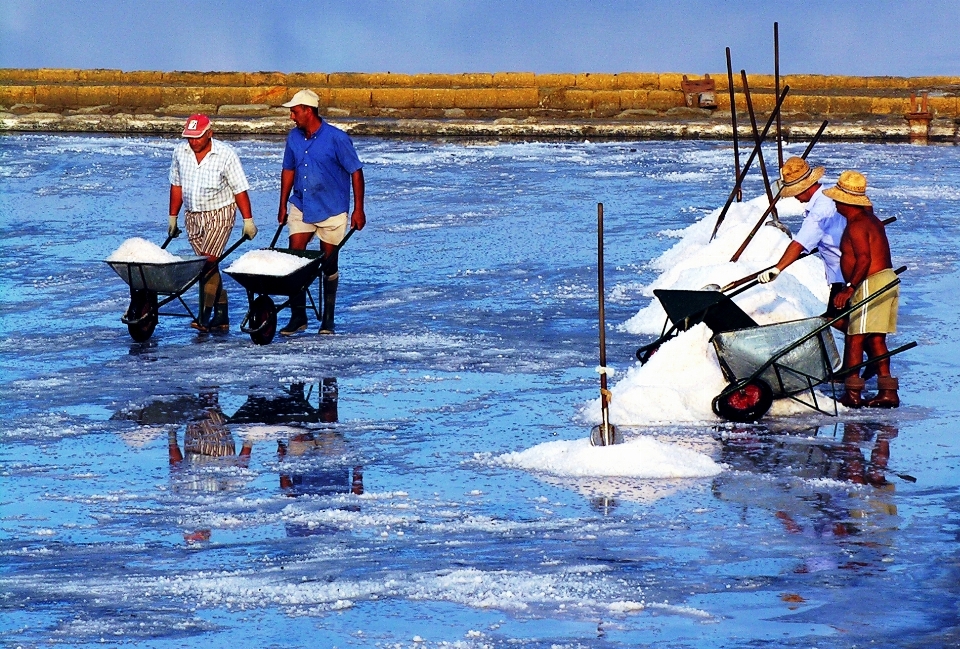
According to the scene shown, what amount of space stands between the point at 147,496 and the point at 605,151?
2251cm

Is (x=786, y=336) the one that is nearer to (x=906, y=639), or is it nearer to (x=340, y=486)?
(x=340, y=486)

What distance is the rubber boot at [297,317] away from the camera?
449 inches

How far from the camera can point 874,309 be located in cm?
920

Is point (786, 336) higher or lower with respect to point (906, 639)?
higher

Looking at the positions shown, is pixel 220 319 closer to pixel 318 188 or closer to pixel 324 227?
pixel 324 227

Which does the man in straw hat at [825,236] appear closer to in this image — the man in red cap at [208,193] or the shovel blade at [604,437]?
the shovel blade at [604,437]

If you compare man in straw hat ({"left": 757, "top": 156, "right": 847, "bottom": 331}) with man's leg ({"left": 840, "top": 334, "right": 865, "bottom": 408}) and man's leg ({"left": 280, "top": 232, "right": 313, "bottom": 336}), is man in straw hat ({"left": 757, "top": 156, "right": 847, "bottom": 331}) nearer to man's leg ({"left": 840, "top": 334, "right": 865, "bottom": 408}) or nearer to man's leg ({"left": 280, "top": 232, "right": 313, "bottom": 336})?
man's leg ({"left": 840, "top": 334, "right": 865, "bottom": 408})

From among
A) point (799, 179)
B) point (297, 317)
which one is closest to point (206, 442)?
point (297, 317)

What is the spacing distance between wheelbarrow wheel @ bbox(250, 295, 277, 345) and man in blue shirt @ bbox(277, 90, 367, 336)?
1.21 ft

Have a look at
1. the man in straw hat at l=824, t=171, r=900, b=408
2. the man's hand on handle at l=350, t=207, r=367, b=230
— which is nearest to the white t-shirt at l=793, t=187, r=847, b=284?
the man in straw hat at l=824, t=171, r=900, b=408

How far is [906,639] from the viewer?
18.0 ft

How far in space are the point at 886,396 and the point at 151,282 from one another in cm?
469

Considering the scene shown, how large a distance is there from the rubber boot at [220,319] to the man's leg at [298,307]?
407 mm

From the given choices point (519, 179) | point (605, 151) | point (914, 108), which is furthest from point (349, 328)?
point (914, 108)
